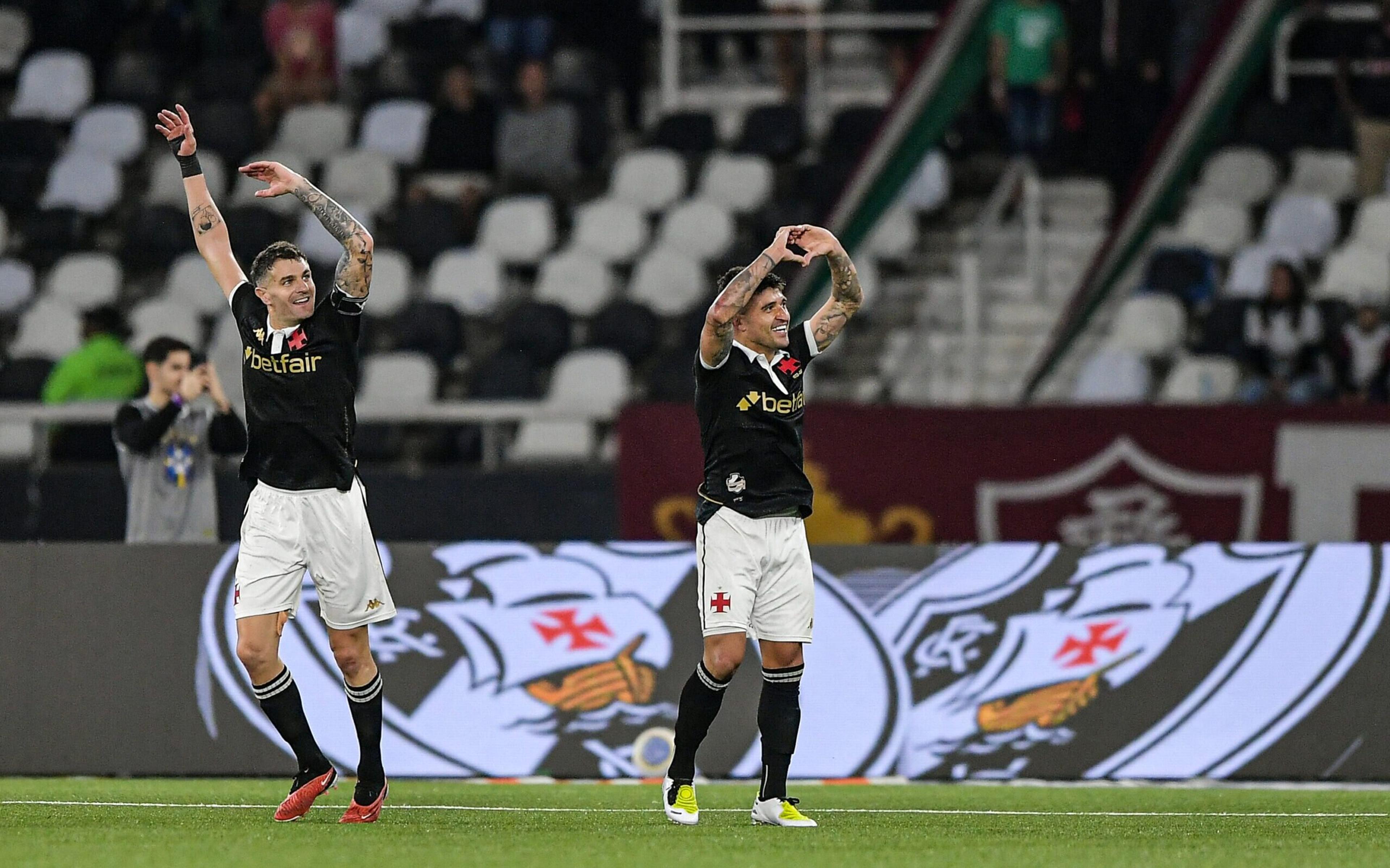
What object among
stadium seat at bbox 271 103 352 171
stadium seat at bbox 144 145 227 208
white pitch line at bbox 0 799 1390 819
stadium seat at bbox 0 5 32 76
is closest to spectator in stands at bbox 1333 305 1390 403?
white pitch line at bbox 0 799 1390 819

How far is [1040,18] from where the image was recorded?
16.9m

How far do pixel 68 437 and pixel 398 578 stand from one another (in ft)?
16.5

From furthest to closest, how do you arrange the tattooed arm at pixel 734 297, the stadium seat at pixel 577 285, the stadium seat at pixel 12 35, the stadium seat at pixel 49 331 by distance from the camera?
the stadium seat at pixel 12 35
the stadium seat at pixel 49 331
the stadium seat at pixel 577 285
the tattooed arm at pixel 734 297

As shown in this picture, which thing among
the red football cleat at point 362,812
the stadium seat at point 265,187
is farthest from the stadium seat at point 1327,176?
the red football cleat at point 362,812

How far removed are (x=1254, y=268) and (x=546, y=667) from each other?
7.56 metres

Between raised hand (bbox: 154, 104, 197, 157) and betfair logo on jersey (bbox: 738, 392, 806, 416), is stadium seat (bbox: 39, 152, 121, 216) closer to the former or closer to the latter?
raised hand (bbox: 154, 104, 197, 157)

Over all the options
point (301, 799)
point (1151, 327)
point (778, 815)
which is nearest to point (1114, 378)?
point (1151, 327)

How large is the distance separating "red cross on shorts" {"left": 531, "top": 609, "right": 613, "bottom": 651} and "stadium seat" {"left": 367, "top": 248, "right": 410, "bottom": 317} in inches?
269

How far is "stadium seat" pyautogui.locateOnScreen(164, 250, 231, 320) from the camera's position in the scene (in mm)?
17250

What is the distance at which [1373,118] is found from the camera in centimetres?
1639

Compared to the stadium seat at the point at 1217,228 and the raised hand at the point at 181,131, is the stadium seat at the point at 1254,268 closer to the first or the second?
the stadium seat at the point at 1217,228

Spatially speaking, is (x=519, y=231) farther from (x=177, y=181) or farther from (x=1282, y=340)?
(x=1282, y=340)

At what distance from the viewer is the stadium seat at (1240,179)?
16.8 metres

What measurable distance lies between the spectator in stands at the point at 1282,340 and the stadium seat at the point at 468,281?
20.0ft
